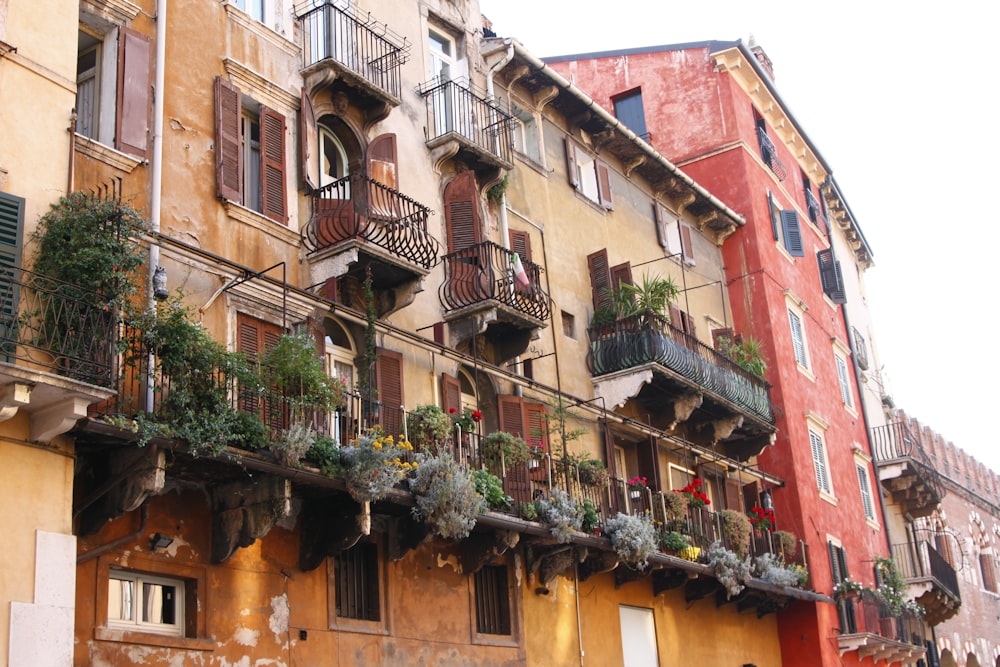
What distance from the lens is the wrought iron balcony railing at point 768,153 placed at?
105 ft

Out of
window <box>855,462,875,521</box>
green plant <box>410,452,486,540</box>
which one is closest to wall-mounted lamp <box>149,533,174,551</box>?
green plant <box>410,452,486,540</box>

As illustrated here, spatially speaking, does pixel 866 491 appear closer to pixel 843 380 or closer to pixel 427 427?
pixel 843 380

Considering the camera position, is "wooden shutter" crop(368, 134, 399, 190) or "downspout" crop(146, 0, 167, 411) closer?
"downspout" crop(146, 0, 167, 411)

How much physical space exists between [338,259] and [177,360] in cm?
354

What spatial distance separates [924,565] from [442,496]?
78.5 ft

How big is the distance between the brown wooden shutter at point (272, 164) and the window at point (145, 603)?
4792 millimetres

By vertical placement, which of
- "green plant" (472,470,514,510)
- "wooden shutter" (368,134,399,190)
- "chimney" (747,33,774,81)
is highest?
"chimney" (747,33,774,81)

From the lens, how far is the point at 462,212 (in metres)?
19.2

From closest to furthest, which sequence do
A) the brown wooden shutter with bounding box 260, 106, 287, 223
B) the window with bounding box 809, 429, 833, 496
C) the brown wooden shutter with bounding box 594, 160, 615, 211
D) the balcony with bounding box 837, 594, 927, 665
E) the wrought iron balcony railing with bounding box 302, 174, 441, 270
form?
the brown wooden shutter with bounding box 260, 106, 287, 223 < the wrought iron balcony railing with bounding box 302, 174, 441, 270 < the brown wooden shutter with bounding box 594, 160, 615, 211 < the balcony with bounding box 837, 594, 927, 665 < the window with bounding box 809, 429, 833, 496

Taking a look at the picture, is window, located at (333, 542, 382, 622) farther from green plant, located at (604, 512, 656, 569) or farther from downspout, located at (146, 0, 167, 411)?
green plant, located at (604, 512, 656, 569)

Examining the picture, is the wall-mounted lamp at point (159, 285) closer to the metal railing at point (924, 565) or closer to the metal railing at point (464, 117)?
the metal railing at point (464, 117)

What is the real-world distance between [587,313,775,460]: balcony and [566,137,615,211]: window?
2.96m

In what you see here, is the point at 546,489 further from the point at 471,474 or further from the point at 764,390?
the point at 764,390

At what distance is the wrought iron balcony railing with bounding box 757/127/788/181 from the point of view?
105 feet
